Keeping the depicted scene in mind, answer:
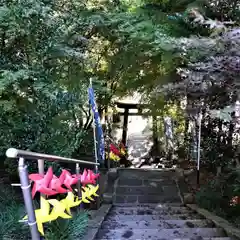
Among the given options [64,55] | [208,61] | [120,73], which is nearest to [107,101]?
[120,73]

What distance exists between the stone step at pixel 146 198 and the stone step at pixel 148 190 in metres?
0.16

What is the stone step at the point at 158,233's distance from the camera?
397 centimetres

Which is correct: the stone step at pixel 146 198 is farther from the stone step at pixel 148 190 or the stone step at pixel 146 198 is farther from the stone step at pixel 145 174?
the stone step at pixel 145 174

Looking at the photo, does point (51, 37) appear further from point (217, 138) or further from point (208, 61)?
point (217, 138)

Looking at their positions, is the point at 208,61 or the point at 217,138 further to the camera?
the point at 217,138

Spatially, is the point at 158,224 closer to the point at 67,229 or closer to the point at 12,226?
the point at 67,229

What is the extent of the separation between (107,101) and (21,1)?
17.3ft

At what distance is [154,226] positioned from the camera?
178 inches

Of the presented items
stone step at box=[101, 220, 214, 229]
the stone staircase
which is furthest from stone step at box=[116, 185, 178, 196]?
stone step at box=[101, 220, 214, 229]

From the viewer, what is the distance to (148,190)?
23.6 feet

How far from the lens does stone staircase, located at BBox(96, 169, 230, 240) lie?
4.06m

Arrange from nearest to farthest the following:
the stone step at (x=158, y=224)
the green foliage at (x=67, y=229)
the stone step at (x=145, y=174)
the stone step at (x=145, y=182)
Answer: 1. the green foliage at (x=67, y=229)
2. the stone step at (x=158, y=224)
3. the stone step at (x=145, y=182)
4. the stone step at (x=145, y=174)

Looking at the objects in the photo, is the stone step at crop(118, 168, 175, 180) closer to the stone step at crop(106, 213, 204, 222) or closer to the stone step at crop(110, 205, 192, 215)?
the stone step at crop(110, 205, 192, 215)

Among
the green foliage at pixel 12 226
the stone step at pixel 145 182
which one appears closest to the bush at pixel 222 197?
the stone step at pixel 145 182
